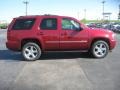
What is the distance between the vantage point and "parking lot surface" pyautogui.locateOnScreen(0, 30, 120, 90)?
7883 millimetres

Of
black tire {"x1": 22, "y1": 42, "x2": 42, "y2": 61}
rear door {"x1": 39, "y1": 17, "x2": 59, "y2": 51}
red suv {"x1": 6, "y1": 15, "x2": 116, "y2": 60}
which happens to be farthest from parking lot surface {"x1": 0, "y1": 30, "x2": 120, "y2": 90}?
rear door {"x1": 39, "y1": 17, "x2": 59, "y2": 51}

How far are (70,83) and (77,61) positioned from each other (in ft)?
13.4

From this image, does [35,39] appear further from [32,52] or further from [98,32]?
[98,32]

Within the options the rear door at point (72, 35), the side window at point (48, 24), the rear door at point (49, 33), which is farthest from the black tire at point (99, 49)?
the side window at point (48, 24)

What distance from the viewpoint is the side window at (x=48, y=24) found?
12.7m

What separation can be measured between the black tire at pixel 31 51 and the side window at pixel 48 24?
810mm

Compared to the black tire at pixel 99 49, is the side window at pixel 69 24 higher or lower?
higher

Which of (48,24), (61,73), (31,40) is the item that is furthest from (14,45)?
(61,73)

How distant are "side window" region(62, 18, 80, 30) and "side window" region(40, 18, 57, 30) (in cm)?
37

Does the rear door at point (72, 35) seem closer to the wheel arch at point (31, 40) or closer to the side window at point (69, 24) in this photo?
the side window at point (69, 24)

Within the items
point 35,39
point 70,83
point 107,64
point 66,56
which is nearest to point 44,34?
point 35,39

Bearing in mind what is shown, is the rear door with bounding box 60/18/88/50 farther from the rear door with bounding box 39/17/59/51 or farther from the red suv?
the rear door with bounding box 39/17/59/51

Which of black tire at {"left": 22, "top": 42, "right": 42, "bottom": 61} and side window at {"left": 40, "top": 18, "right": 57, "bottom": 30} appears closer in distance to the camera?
black tire at {"left": 22, "top": 42, "right": 42, "bottom": 61}

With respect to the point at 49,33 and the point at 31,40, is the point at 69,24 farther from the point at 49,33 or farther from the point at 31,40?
the point at 31,40
